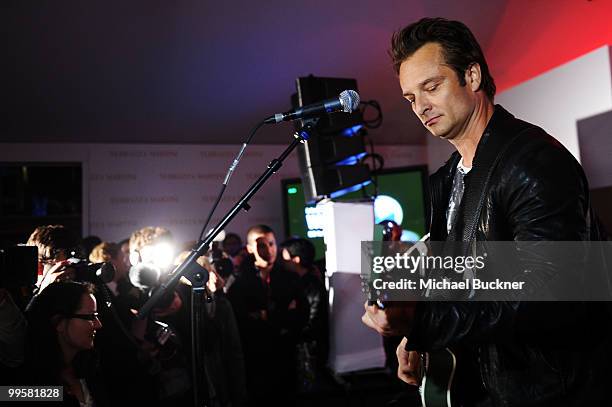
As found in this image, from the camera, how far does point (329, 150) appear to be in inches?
154

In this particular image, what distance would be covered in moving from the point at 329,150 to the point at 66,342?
2.26 m

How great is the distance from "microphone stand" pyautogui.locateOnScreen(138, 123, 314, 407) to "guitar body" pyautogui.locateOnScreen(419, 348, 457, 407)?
867 mm

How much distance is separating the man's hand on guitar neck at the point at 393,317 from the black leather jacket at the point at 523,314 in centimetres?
2

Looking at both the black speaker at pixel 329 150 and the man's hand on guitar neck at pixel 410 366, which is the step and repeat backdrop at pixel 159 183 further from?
the man's hand on guitar neck at pixel 410 366

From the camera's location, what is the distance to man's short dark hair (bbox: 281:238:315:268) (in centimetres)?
520

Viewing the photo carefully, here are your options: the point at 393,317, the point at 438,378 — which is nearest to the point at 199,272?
the point at 438,378

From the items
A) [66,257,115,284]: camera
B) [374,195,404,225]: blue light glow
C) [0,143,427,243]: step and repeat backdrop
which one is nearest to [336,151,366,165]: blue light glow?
[66,257,115,284]: camera

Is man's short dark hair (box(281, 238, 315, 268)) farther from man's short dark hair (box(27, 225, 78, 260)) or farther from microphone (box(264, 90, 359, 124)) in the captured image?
microphone (box(264, 90, 359, 124))

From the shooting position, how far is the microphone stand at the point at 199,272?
6.61 feet

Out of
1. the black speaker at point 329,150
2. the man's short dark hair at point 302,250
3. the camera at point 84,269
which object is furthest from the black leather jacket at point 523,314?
the man's short dark hair at point 302,250

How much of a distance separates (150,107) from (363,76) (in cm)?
252

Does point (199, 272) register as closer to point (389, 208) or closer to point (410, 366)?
point (410, 366)

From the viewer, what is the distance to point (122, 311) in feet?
10.2

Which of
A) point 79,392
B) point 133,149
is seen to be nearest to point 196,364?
point 79,392
